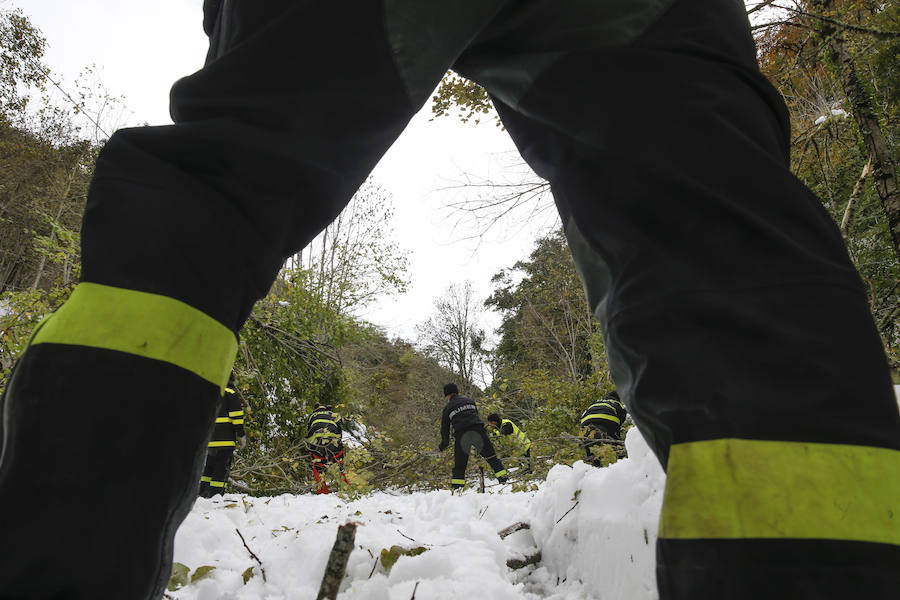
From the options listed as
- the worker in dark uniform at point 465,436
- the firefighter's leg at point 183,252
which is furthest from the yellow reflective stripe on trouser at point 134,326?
the worker in dark uniform at point 465,436

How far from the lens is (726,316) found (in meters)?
0.42

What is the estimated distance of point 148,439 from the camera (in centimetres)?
41

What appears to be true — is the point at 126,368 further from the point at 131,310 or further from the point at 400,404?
the point at 400,404

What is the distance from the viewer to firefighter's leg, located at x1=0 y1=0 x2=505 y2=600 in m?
0.38

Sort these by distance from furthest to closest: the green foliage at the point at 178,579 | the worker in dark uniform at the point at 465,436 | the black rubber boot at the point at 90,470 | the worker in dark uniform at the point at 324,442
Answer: the worker in dark uniform at the point at 465,436
the worker in dark uniform at the point at 324,442
the green foliage at the point at 178,579
the black rubber boot at the point at 90,470

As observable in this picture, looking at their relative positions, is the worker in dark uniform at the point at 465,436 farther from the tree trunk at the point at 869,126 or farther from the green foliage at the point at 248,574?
the green foliage at the point at 248,574

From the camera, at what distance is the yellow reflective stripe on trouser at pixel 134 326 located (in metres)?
0.42

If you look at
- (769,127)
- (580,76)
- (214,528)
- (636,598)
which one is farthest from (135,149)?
(214,528)

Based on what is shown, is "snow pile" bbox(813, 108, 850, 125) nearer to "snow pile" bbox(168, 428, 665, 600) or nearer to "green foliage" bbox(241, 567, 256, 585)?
"snow pile" bbox(168, 428, 665, 600)

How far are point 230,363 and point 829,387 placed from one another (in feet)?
1.85

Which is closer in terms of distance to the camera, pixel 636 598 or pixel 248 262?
pixel 248 262

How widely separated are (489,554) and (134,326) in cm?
137

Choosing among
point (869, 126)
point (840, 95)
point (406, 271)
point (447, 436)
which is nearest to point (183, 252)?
point (869, 126)

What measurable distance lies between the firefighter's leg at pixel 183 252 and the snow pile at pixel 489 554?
0.86 m
